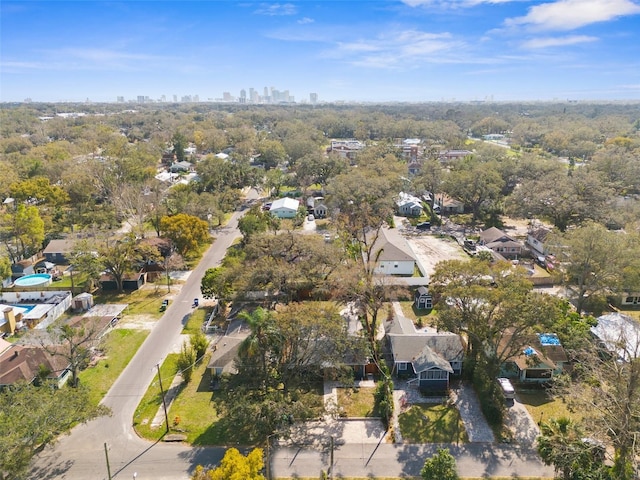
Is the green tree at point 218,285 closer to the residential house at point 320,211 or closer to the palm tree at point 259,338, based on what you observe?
the palm tree at point 259,338

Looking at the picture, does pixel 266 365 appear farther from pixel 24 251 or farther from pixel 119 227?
pixel 119 227

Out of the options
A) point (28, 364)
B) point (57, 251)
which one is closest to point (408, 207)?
point (57, 251)

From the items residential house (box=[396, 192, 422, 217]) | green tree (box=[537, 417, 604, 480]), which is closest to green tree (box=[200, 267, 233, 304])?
green tree (box=[537, 417, 604, 480])

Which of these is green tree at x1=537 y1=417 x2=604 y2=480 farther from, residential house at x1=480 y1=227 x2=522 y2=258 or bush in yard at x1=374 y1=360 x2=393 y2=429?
residential house at x1=480 y1=227 x2=522 y2=258

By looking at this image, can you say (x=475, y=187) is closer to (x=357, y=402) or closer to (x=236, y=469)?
(x=357, y=402)

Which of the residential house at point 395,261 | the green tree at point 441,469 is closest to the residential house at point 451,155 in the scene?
the residential house at point 395,261

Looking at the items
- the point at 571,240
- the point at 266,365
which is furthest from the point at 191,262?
the point at 571,240
